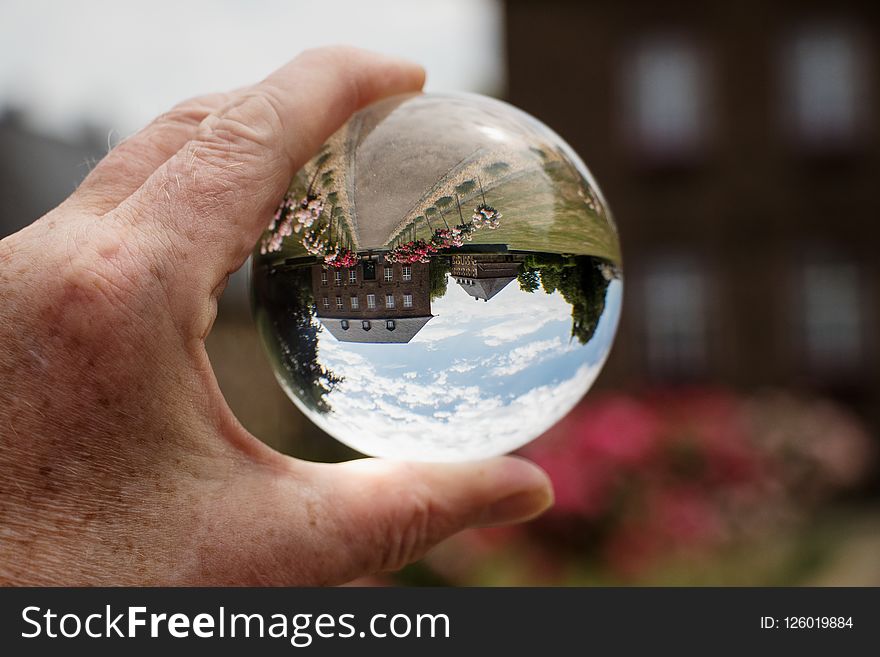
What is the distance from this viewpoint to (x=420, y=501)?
78.0 inches

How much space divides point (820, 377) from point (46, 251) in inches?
506

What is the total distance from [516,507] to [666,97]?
1202 centimetres

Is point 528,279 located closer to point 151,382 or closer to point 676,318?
point 151,382

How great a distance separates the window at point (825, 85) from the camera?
1242 cm

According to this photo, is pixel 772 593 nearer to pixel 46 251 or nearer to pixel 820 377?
pixel 46 251

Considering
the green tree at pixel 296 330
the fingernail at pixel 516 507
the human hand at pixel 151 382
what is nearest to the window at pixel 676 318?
the fingernail at pixel 516 507

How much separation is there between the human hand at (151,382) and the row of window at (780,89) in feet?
39.0

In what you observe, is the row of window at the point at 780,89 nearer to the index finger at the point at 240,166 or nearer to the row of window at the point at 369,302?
the index finger at the point at 240,166

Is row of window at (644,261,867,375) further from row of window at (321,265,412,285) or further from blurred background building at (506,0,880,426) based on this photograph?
row of window at (321,265,412,285)

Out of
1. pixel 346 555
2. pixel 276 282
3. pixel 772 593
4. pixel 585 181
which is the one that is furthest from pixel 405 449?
pixel 772 593

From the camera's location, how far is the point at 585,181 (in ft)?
6.25

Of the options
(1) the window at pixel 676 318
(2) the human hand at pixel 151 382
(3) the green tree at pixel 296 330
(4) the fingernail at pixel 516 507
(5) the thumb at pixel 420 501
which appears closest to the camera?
(2) the human hand at pixel 151 382

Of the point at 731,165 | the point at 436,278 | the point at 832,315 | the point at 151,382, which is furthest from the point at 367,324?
the point at 832,315

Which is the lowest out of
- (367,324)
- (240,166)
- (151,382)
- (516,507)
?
(516,507)
